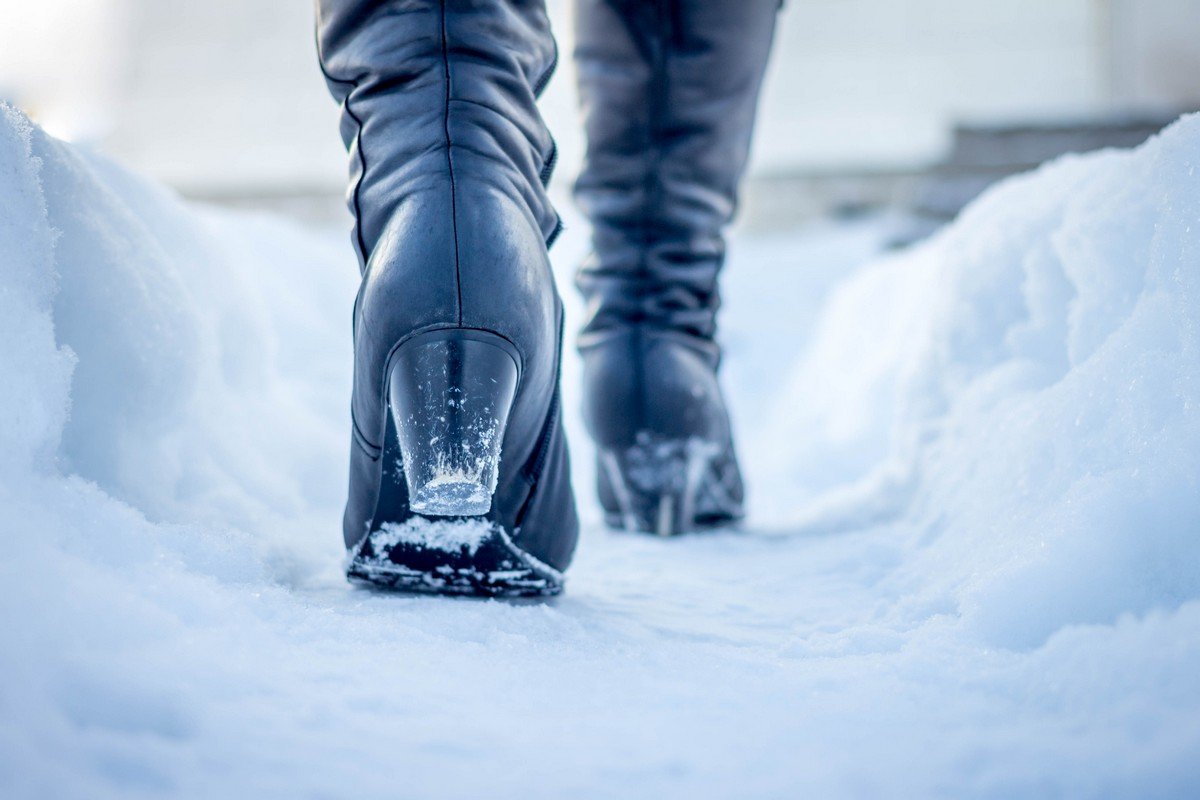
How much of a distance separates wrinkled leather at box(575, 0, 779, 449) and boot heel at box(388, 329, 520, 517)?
1.54 feet

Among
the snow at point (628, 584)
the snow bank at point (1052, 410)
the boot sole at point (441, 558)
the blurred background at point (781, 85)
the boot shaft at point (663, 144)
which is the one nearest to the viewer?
the snow at point (628, 584)

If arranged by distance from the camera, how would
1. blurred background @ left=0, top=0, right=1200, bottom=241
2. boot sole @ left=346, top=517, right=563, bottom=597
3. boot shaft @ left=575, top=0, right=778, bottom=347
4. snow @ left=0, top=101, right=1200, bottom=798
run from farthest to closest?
blurred background @ left=0, top=0, right=1200, bottom=241
boot shaft @ left=575, top=0, right=778, bottom=347
boot sole @ left=346, top=517, right=563, bottom=597
snow @ left=0, top=101, right=1200, bottom=798

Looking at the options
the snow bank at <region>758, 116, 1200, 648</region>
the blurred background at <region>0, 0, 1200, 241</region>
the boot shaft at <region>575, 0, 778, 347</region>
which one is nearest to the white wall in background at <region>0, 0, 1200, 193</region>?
the blurred background at <region>0, 0, 1200, 241</region>

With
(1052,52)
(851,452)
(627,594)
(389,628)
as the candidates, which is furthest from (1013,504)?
(1052,52)

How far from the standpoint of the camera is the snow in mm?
326

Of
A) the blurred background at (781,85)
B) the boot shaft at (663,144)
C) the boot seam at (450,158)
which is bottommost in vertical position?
the boot seam at (450,158)

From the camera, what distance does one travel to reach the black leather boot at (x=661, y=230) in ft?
3.20

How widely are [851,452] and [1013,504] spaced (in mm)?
666

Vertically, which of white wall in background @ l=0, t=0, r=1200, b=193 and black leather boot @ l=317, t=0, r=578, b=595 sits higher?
white wall in background @ l=0, t=0, r=1200, b=193

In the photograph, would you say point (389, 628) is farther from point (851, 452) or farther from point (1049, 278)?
point (851, 452)

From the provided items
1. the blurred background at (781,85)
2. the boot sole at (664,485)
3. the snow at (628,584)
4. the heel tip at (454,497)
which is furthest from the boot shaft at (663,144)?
the blurred background at (781,85)

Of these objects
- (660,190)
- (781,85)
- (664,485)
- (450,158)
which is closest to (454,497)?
(450,158)

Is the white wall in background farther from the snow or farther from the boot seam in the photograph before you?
the boot seam

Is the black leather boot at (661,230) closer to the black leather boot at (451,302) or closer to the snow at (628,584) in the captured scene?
the snow at (628,584)
